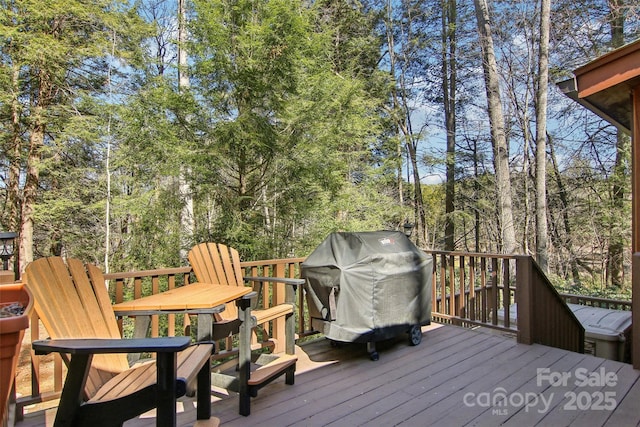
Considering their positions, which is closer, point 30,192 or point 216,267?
point 216,267

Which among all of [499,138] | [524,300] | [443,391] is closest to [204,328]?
[443,391]

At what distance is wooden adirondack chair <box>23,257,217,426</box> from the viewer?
1.29 m

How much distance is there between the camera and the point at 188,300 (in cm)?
218

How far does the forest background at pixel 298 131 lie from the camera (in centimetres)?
557

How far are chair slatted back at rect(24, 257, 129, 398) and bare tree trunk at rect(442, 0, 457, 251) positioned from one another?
31.6 ft

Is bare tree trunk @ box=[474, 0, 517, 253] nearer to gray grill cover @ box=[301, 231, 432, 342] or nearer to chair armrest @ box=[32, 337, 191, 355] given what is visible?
gray grill cover @ box=[301, 231, 432, 342]

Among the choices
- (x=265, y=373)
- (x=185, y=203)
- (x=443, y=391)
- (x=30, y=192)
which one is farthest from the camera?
(x=30, y=192)

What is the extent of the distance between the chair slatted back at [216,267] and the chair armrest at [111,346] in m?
1.62

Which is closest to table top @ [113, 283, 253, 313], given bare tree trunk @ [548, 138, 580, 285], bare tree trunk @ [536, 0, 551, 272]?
bare tree trunk @ [536, 0, 551, 272]

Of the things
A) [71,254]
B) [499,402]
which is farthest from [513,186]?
[71,254]

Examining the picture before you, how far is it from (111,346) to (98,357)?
68 cm

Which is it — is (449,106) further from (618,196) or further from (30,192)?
(30,192)

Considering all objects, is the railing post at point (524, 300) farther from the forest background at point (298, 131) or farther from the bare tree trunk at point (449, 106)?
the bare tree trunk at point (449, 106)

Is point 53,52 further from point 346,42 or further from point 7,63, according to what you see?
point 346,42
